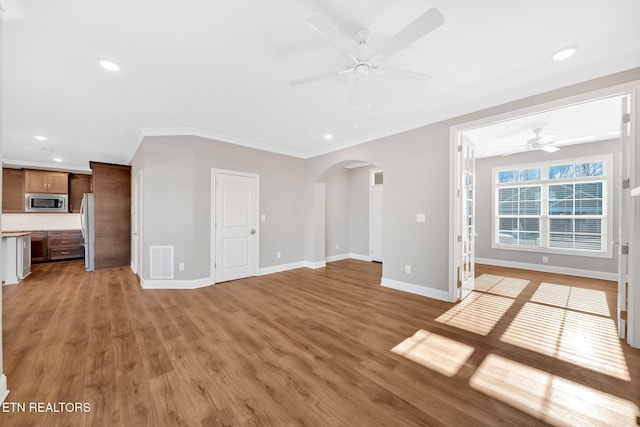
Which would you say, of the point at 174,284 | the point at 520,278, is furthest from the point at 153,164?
the point at 520,278

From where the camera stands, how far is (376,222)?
663cm

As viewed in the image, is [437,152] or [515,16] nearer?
[515,16]

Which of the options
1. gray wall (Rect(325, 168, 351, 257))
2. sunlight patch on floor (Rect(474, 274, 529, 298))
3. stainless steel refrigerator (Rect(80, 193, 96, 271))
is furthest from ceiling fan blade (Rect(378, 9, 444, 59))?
stainless steel refrigerator (Rect(80, 193, 96, 271))

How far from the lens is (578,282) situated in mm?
4477

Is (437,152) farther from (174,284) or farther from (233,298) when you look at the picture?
(174,284)

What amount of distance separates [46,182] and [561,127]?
11.6 meters

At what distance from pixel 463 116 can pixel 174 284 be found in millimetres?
5167

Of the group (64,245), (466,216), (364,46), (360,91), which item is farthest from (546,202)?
(64,245)

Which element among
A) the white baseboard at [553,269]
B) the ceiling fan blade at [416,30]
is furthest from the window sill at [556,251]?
the ceiling fan blade at [416,30]

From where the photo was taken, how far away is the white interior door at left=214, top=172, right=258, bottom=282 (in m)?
4.52

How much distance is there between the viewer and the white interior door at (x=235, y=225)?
4.52 meters

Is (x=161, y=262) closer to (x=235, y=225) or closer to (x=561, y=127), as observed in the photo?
(x=235, y=225)

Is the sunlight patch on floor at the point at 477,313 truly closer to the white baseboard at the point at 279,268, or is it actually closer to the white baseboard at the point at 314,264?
the white baseboard at the point at 314,264

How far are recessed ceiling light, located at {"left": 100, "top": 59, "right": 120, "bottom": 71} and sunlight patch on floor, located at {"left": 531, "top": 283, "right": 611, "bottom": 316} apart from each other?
19.5ft
